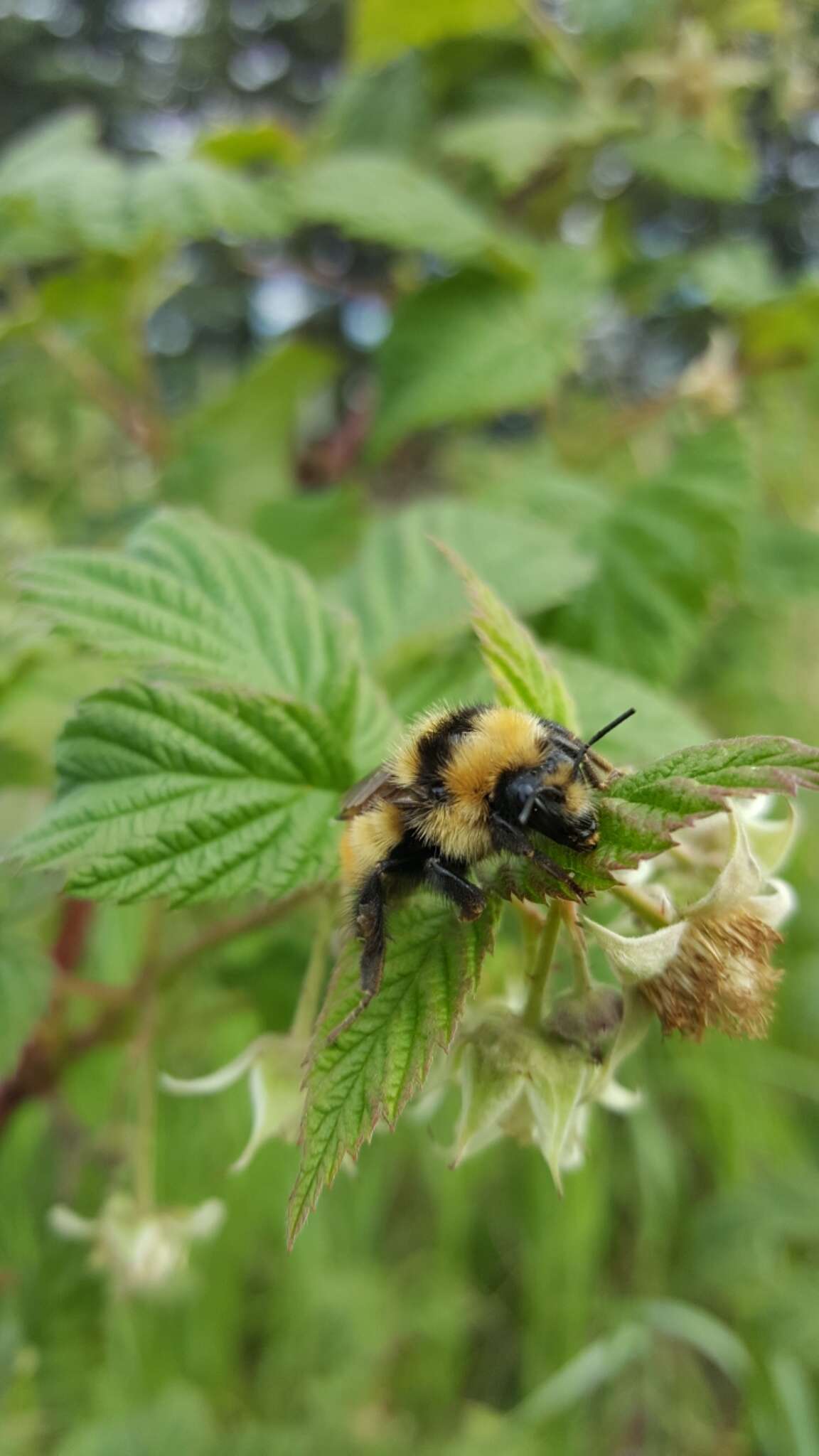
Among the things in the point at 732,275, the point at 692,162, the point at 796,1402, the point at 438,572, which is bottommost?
the point at 796,1402

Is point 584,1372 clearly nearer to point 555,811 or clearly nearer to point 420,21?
point 555,811

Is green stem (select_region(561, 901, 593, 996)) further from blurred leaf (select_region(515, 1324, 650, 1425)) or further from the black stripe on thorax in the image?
blurred leaf (select_region(515, 1324, 650, 1425))

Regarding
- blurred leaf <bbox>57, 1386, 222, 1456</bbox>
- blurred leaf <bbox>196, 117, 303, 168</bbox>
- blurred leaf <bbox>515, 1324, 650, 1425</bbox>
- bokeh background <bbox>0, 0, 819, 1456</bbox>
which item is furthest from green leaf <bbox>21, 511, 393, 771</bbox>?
blurred leaf <bbox>515, 1324, 650, 1425</bbox>

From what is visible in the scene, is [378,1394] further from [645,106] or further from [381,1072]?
[645,106]

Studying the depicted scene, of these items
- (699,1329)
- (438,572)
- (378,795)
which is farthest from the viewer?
(699,1329)

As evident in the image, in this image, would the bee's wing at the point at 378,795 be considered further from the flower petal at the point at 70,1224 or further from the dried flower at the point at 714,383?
the dried flower at the point at 714,383

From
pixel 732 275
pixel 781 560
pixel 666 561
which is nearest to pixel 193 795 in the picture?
pixel 666 561

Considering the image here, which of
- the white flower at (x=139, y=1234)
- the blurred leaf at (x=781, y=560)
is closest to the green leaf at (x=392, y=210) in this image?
the blurred leaf at (x=781, y=560)

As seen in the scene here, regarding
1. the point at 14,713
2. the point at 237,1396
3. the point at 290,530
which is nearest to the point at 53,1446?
the point at 237,1396
